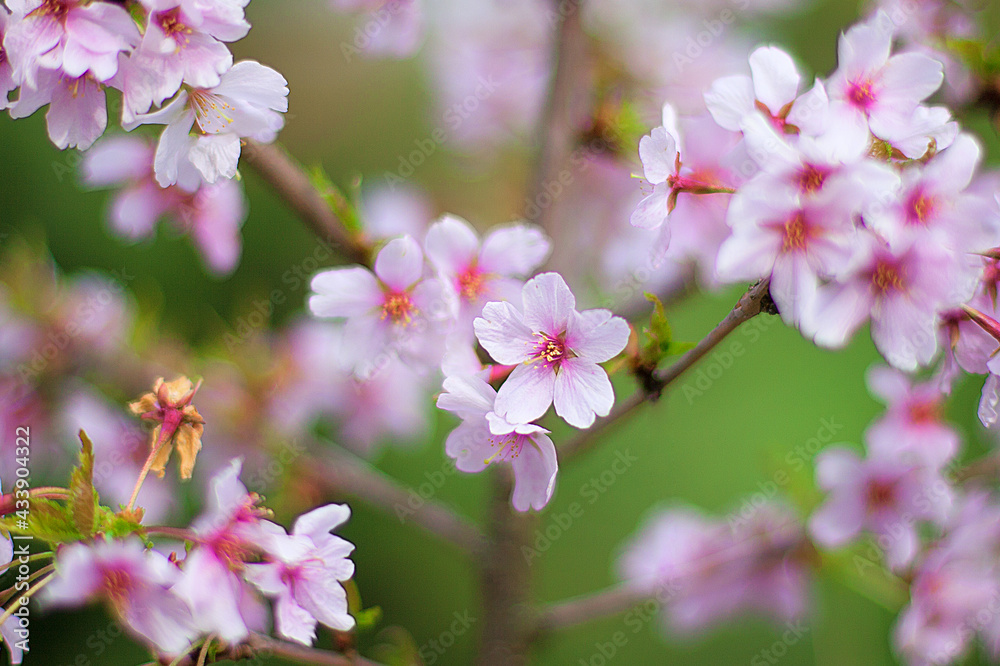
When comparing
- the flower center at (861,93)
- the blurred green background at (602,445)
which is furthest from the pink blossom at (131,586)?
the blurred green background at (602,445)

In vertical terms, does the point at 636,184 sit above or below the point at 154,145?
below

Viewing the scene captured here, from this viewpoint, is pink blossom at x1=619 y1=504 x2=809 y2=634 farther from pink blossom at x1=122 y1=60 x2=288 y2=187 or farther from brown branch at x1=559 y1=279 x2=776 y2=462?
pink blossom at x1=122 y1=60 x2=288 y2=187

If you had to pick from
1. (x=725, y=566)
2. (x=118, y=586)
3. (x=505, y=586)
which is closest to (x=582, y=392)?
(x=118, y=586)

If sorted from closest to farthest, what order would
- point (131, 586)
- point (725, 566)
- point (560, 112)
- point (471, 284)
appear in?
point (131, 586) < point (471, 284) < point (560, 112) < point (725, 566)

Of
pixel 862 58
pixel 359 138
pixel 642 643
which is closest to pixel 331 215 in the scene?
pixel 862 58

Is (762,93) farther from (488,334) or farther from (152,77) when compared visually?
(152,77)

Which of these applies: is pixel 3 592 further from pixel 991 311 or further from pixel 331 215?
pixel 991 311
